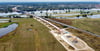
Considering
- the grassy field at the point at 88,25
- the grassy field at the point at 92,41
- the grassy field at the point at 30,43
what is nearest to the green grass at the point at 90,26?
the grassy field at the point at 88,25

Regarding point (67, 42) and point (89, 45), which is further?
point (67, 42)

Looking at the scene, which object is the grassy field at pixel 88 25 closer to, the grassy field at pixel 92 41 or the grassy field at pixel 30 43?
the grassy field at pixel 92 41

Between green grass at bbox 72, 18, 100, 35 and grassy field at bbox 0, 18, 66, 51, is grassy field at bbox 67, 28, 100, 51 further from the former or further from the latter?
Result: grassy field at bbox 0, 18, 66, 51

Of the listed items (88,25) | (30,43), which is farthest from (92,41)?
(88,25)

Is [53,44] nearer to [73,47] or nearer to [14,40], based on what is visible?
[73,47]

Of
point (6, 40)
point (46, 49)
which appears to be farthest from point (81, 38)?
point (6, 40)

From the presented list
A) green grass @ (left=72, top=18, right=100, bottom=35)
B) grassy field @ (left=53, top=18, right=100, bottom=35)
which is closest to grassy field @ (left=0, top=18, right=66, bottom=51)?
green grass @ (left=72, top=18, right=100, bottom=35)

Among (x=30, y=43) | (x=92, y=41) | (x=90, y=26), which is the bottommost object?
(x=30, y=43)

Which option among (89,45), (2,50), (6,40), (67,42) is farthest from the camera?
(6,40)

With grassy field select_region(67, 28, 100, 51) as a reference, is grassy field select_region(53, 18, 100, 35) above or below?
above

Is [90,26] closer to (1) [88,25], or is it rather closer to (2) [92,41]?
(1) [88,25]

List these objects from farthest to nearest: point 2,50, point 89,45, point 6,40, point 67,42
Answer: point 6,40 → point 67,42 → point 89,45 → point 2,50
